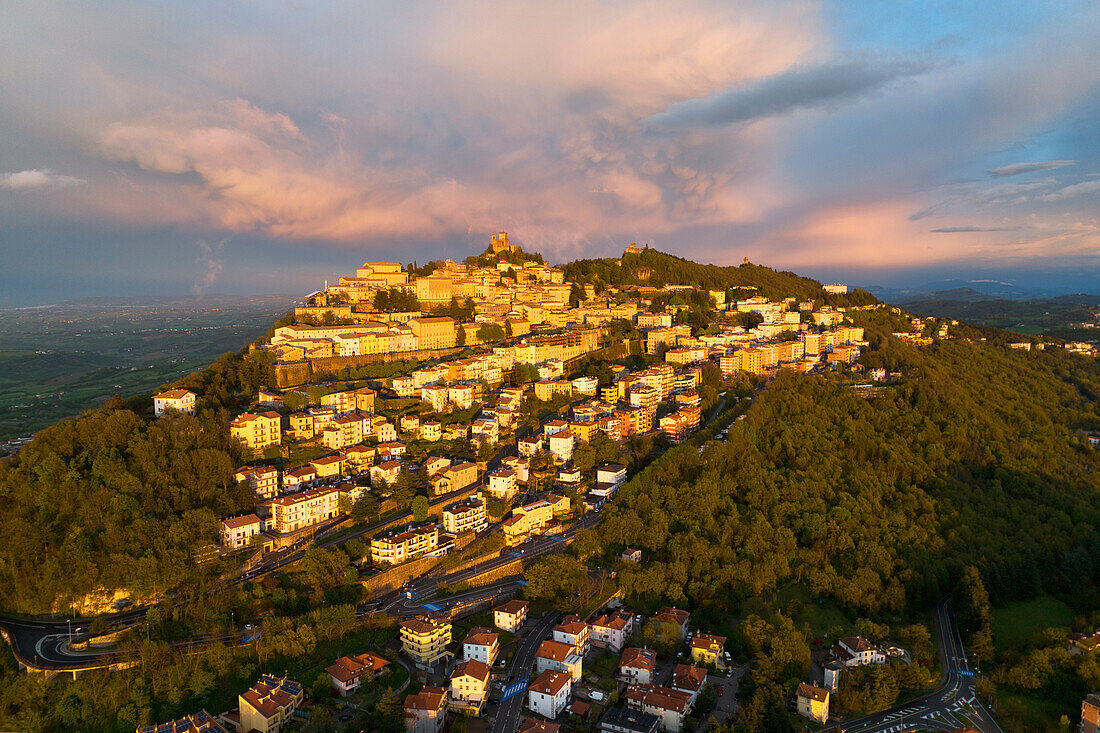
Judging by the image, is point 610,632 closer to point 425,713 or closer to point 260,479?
point 425,713

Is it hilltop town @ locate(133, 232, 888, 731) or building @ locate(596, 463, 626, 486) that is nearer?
hilltop town @ locate(133, 232, 888, 731)

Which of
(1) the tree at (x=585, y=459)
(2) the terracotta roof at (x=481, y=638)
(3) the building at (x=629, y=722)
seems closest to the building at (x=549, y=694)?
(3) the building at (x=629, y=722)

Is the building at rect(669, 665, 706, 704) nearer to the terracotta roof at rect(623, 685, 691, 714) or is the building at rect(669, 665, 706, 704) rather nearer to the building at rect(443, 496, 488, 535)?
the terracotta roof at rect(623, 685, 691, 714)

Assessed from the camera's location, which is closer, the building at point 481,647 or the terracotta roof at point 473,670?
the terracotta roof at point 473,670

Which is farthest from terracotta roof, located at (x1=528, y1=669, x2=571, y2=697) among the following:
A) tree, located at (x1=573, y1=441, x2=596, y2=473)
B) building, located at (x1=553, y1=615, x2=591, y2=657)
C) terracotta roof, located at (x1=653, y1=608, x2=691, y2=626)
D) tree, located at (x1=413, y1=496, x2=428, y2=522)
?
tree, located at (x1=573, y1=441, x2=596, y2=473)

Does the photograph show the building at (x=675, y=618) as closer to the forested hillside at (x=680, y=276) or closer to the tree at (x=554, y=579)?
the tree at (x=554, y=579)

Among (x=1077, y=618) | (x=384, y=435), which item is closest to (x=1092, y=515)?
(x=1077, y=618)

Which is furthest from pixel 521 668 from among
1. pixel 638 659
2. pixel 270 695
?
pixel 270 695
